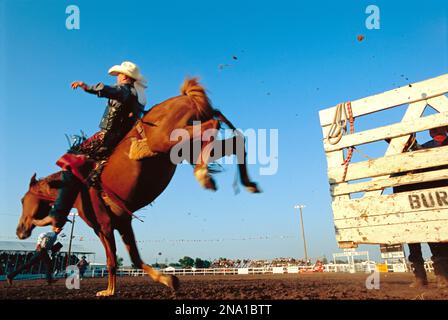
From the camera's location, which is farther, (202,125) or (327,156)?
(327,156)

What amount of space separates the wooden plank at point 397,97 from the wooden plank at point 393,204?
115 cm

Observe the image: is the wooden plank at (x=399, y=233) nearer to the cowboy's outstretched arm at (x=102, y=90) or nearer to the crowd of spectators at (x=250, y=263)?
the cowboy's outstretched arm at (x=102, y=90)

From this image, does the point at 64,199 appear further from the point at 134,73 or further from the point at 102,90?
the point at 134,73

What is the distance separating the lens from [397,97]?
13.5 ft

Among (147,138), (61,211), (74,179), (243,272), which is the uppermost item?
(147,138)

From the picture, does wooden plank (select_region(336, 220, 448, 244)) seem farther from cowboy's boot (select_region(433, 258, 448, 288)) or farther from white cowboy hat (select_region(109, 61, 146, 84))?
white cowboy hat (select_region(109, 61, 146, 84))

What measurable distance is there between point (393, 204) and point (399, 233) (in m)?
0.35

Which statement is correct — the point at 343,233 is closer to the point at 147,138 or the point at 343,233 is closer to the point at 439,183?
the point at 439,183

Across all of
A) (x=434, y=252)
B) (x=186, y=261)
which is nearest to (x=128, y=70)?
(x=434, y=252)

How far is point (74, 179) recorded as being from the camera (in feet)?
16.6

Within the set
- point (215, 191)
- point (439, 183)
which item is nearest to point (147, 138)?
point (215, 191)

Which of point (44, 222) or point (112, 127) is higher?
point (112, 127)
